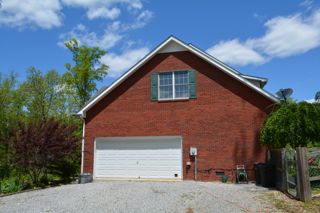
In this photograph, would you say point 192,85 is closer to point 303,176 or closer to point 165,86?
point 165,86

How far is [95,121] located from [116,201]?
8.80 meters

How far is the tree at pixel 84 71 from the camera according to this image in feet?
115

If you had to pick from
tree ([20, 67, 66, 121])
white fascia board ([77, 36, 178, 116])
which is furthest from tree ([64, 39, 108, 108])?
white fascia board ([77, 36, 178, 116])

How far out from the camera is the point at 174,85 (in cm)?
1820

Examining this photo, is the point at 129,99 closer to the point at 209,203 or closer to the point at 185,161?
the point at 185,161

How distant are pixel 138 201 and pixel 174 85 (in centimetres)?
878

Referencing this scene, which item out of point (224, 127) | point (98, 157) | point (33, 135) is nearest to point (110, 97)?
point (98, 157)

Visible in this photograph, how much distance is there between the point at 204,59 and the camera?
1781 cm

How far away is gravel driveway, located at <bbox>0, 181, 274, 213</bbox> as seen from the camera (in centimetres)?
946

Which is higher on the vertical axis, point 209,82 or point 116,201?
point 209,82

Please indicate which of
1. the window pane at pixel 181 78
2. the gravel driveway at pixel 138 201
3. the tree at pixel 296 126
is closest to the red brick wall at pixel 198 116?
the window pane at pixel 181 78

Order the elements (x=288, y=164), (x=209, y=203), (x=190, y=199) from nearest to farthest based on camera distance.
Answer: (x=209, y=203)
(x=190, y=199)
(x=288, y=164)

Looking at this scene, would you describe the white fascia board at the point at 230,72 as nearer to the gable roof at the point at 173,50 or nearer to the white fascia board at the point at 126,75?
the gable roof at the point at 173,50

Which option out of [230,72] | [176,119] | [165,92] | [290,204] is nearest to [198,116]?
[176,119]
